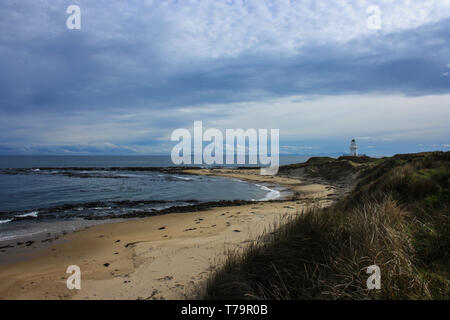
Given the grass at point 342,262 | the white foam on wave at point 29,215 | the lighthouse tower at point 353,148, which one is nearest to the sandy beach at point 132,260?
the grass at point 342,262

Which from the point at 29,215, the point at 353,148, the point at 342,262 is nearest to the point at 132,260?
the point at 342,262

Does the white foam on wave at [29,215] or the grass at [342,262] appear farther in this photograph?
the white foam on wave at [29,215]

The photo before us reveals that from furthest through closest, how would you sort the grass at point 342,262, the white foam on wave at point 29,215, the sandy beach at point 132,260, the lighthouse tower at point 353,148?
the lighthouse tower at point 353,148 → the white foam on wave at point 29,215 → the sandy beach at point 132,260 → the grass at point 342,262

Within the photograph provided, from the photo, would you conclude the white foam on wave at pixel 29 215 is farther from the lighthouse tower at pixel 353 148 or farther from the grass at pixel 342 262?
the lighthouse tower at pixel 353 148

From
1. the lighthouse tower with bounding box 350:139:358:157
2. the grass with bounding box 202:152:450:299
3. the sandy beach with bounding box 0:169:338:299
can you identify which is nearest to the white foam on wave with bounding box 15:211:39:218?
the sandy beach with bounding box 0:169:338:299

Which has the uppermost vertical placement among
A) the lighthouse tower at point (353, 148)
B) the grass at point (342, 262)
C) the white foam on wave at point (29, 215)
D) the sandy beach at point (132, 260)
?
the lighthouse tower at point (353, 148)

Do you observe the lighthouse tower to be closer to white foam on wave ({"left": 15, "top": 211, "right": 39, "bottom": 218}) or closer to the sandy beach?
the sandy beach

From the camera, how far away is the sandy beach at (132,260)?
550 centimetres

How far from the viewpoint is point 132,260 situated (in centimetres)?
739

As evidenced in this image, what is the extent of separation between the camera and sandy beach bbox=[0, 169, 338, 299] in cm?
550

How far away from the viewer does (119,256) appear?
7.96m

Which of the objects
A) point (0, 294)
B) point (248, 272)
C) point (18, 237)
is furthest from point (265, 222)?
point (18, 237)

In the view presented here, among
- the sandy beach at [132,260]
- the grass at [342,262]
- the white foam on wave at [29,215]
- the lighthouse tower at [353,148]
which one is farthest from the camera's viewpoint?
the lighthouse tower at [353,148]

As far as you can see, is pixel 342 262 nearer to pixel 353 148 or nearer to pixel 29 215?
pixel 29 215
